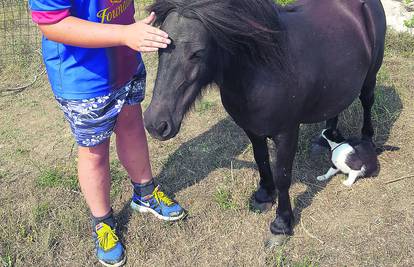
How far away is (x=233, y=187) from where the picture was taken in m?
2.96

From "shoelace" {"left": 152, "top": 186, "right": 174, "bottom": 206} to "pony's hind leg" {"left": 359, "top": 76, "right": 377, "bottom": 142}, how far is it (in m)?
1.62

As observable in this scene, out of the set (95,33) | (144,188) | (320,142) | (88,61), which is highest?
(95,33)

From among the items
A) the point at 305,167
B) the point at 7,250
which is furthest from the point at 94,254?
the point at 305,167

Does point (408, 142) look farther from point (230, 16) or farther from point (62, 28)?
point (62, 28)

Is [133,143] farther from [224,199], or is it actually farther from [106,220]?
[224,199]

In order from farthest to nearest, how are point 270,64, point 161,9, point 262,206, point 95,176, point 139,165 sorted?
point 262,206 → point 139,165 → point 95,176 → point 270,64 → point 161,9

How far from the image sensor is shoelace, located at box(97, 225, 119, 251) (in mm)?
2508

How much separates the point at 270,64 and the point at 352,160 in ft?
4.11

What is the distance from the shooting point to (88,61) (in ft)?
6.73

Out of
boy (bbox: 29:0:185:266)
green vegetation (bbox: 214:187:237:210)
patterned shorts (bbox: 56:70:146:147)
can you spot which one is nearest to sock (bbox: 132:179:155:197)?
boy (bbox: 29:0:185:266)

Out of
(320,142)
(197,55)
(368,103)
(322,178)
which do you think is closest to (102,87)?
(197,55)

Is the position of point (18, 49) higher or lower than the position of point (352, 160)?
lower

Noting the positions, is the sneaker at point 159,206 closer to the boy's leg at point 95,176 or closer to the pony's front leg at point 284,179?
the boy's leg at point 95,176

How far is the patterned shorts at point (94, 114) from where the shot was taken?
2.12 metres
